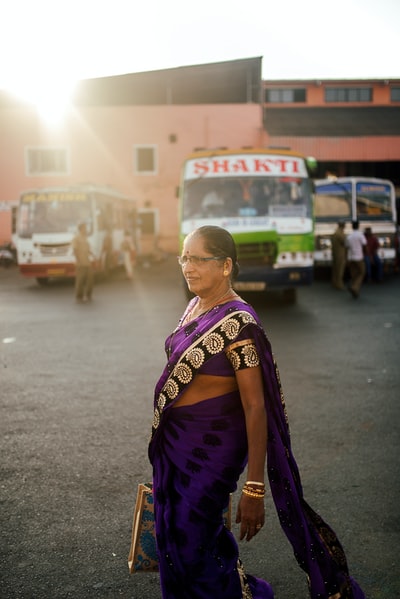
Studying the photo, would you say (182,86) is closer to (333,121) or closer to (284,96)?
(284,96)

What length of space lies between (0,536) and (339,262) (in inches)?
571

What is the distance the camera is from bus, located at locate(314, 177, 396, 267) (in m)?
20.0

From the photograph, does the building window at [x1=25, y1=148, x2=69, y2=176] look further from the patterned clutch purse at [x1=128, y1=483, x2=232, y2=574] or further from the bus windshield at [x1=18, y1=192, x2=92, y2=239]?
the patterned clutch purse at [x1=128, y1=483, x2=232, y2=574]

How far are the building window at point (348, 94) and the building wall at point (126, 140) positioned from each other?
9858 millimetres

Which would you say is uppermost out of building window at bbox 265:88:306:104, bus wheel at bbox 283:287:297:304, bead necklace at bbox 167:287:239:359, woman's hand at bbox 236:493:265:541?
building window at bbox 265:88:306:104

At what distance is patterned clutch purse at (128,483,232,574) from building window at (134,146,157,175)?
32956 mm

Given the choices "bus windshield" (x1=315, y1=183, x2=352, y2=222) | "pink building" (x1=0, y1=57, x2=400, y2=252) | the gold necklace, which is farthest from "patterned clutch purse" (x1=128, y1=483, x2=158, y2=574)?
"pink building" (x1=0, y1=57, x2=400, y2=252)

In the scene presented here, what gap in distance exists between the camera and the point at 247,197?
13.2 meters

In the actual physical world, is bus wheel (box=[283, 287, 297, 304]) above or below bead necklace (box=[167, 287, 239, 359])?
below

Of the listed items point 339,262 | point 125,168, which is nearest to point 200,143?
point 125,168

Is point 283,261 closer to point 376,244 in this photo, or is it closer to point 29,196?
point 376,244

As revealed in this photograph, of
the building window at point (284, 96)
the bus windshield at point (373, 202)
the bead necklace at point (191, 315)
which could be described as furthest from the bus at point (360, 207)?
the building window at point (284, 96)

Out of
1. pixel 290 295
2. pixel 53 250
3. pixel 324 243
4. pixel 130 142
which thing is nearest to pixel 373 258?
pixel 324 243

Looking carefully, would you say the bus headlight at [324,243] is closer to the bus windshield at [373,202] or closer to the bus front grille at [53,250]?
the bus windshield at [373,202]
